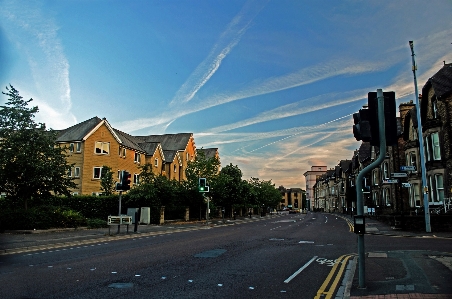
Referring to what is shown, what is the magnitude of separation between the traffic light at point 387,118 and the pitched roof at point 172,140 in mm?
61612

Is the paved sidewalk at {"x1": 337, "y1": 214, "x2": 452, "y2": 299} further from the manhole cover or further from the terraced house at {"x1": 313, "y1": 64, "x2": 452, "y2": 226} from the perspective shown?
the terraced house at {"x1": 313, "y1": 64, "x2": 452, "y2": 226}

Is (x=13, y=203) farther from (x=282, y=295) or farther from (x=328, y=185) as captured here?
(x=328, y=185)

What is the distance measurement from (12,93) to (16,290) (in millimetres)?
22660

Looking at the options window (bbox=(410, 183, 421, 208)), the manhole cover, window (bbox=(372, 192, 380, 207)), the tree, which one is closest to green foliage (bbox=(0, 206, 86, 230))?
the tree

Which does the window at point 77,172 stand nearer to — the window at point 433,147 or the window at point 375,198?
the window at point 433,147

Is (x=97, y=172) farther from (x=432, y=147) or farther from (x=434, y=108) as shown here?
(x=434, y=108)

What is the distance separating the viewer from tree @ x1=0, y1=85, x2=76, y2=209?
25.4 meters

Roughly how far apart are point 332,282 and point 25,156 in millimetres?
23131

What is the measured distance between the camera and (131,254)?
13.4m

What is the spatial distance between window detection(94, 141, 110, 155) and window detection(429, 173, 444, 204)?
36527 mm

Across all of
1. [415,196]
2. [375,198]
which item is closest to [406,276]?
[415,196]

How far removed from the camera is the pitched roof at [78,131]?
47.2 metres

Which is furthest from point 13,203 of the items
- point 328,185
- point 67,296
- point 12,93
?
point 328,185

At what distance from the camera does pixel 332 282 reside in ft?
28.8
